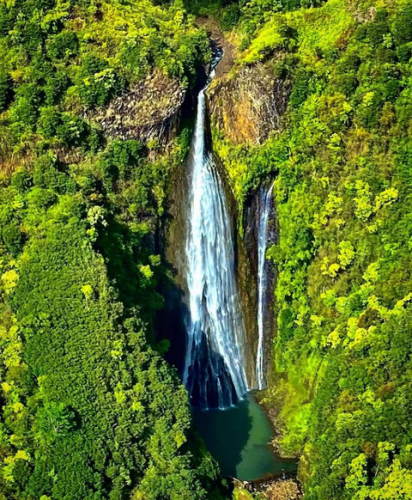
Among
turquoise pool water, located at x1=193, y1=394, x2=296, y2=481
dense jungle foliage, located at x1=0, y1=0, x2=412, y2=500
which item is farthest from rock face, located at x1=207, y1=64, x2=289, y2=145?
turquoise pool water, located at x1=193, y1=394, x2=296, y2=481

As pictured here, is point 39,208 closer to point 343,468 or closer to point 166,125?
point 166,125

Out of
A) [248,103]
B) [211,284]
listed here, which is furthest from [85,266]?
[248,103]

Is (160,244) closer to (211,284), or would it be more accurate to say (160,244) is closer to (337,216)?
(211,284)

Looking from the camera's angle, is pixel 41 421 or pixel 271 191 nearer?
pixel 41 421

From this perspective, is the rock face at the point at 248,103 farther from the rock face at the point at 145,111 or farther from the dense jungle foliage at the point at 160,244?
the rock face at the point at 145,111

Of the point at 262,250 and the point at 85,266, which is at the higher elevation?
the point at 85,266

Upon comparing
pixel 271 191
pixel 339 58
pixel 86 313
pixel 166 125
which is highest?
pixel 339 58

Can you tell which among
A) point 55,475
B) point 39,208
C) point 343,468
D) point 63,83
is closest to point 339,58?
point 63,83
